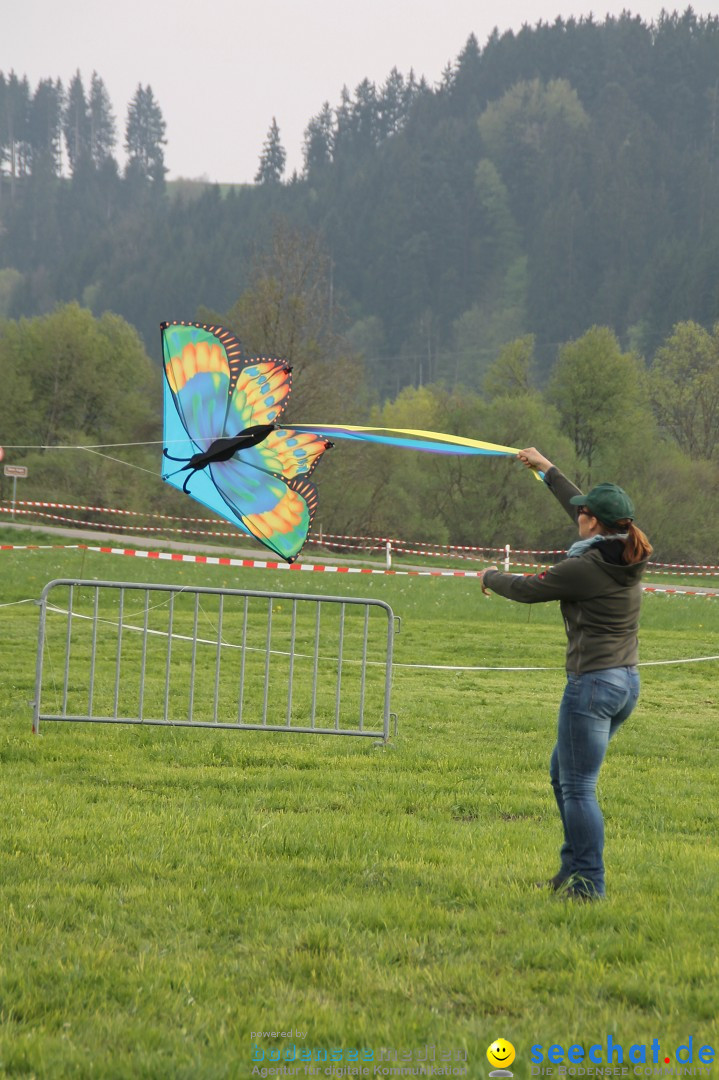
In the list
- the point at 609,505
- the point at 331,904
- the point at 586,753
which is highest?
the point at 609,505

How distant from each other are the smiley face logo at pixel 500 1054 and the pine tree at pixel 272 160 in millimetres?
141495

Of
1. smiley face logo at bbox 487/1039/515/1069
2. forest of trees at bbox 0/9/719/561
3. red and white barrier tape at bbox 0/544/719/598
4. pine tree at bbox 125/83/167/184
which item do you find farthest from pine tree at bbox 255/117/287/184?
smiley face logo at bbox 487/1039/515/1069

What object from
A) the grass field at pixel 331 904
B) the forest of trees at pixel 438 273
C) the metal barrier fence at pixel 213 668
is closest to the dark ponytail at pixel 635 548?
the grass field at pixel 331 904

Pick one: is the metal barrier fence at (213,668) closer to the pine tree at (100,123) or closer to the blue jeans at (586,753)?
the blue jeans at (586,753)

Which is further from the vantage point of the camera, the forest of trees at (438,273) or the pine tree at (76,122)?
the pine tree at (76,122)

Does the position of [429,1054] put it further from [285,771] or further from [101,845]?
[285,771]

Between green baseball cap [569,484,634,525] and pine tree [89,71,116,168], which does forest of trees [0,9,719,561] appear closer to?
pine tree [89,71,116,168]

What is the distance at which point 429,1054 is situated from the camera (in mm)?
3697

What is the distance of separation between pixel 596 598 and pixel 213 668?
785cm

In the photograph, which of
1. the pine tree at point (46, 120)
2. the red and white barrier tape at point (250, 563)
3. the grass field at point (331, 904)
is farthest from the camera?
the pine tree at point (46, 120)

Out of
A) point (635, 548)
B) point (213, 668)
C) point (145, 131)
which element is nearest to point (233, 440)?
point (635, 548)

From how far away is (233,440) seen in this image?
20.4ft

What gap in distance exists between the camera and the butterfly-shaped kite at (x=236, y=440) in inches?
245

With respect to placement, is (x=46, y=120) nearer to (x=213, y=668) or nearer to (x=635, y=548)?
(x=213, y=668)
